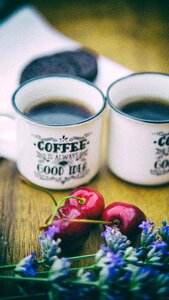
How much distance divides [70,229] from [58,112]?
0.29 m

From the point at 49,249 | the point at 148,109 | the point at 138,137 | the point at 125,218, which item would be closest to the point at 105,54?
the point at 148,109

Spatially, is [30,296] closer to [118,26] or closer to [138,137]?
[138,137]

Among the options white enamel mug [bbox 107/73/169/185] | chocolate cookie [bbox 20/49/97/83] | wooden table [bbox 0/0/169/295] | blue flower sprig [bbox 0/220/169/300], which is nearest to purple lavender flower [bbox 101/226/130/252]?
blue flower sprig [bbox 0/220/169/300]

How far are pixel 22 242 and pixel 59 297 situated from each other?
0.18 metres

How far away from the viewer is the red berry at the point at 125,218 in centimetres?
85

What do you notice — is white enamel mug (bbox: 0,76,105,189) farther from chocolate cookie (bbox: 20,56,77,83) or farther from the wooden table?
chocolate cookie (bbox: 20,56,77,83)

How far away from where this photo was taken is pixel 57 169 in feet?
3.09

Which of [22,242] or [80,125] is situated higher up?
[80,125]

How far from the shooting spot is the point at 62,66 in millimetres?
1210

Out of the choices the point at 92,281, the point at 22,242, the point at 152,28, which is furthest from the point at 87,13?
the point at 92,281

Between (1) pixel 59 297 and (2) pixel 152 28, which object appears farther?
(2) pixel 152 28

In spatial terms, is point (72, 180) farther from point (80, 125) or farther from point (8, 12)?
point (8, 12)

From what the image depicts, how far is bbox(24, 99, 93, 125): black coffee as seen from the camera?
1.00 metres

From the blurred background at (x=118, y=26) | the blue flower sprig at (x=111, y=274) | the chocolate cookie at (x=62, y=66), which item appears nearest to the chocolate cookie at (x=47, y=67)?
the chocolate cookie at (x=62, y=66)
